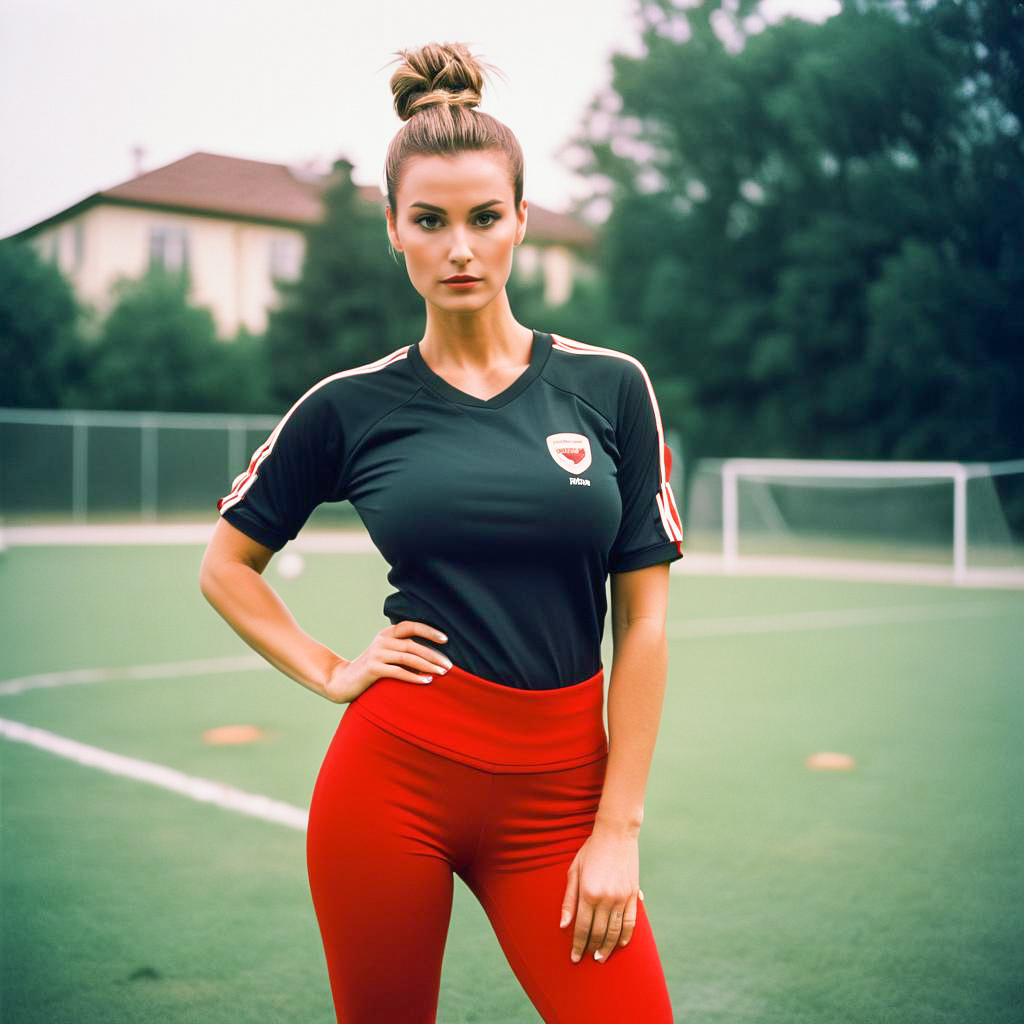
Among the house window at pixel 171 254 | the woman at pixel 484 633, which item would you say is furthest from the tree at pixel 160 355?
the woman at pixel 484 633

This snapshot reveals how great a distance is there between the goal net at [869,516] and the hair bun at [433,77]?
42.0 ft

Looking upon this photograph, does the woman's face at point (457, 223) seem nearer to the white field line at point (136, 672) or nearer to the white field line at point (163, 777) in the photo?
the white field line at point (163, 777)

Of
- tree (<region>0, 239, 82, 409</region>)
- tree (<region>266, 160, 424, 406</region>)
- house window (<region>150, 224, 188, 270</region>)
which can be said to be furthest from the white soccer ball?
tree (<region>266, 160, 424, 406</region>)

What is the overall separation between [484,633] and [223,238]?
81.4ft

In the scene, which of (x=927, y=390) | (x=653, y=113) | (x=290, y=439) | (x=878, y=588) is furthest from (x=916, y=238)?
(x=290, y=439)

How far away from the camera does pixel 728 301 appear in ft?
97.0

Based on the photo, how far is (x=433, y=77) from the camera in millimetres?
2025

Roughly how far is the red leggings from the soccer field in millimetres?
79

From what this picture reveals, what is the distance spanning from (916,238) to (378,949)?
59.1 ft

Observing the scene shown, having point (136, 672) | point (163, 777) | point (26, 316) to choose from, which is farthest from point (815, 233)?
point (163, 777)

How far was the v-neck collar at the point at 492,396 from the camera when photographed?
1992 millimetres

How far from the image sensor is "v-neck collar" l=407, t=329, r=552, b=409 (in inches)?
78.4

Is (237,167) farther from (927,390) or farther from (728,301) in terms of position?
(728,301)

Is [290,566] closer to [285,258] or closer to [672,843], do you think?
[672,843]
